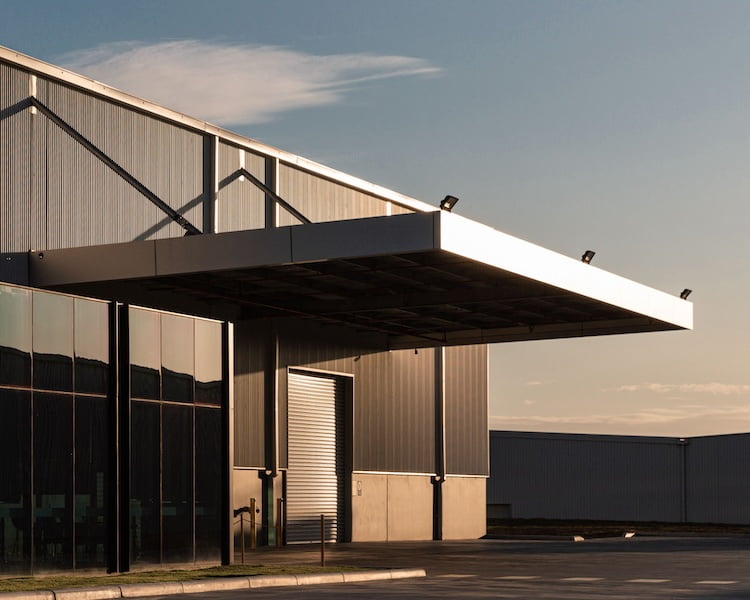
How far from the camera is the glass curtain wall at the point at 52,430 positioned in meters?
22.3

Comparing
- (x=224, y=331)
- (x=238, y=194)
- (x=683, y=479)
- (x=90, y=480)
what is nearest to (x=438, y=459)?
(x=238, y=194)

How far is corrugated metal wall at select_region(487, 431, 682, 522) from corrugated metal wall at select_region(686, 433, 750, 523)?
2.79 feet

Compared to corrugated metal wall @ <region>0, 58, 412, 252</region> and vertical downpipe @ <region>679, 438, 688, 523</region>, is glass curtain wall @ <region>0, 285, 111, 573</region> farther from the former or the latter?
vertical downpipe @ <region>679, 438, 688, 523</region>

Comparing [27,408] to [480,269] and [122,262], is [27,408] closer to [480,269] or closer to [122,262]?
[122,262]

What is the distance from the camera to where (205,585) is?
21.4 meters

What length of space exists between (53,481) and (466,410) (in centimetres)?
2739

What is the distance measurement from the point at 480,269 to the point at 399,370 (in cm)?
1463

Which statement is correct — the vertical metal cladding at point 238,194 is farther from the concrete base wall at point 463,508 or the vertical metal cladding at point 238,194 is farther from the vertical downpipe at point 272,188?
the concrete base wall at point 463,508

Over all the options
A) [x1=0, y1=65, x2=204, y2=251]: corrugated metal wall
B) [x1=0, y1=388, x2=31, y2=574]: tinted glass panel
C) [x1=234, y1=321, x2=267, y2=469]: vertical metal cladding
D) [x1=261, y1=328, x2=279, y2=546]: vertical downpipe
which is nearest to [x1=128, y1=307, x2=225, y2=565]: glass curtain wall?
[x1=0, y1=388, x2=31, y2=574]: tinted glass panel

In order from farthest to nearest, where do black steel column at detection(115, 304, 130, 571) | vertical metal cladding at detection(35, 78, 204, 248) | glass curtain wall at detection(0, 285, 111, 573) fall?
vertical metal cladding at detection(35, 78, 204, 248), black steel column at detection(115, 304, 130, 571), glass curtain wall at detection(0, 285, 111, 573)

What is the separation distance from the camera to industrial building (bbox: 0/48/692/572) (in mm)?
23719

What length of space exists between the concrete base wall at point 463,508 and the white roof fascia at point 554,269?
39.2ft

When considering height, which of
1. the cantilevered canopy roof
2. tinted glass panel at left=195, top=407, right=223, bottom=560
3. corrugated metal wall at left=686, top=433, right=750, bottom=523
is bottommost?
corrugated metal wall at left=686, top=433, right=750, bottom=523

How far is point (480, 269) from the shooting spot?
102ft
